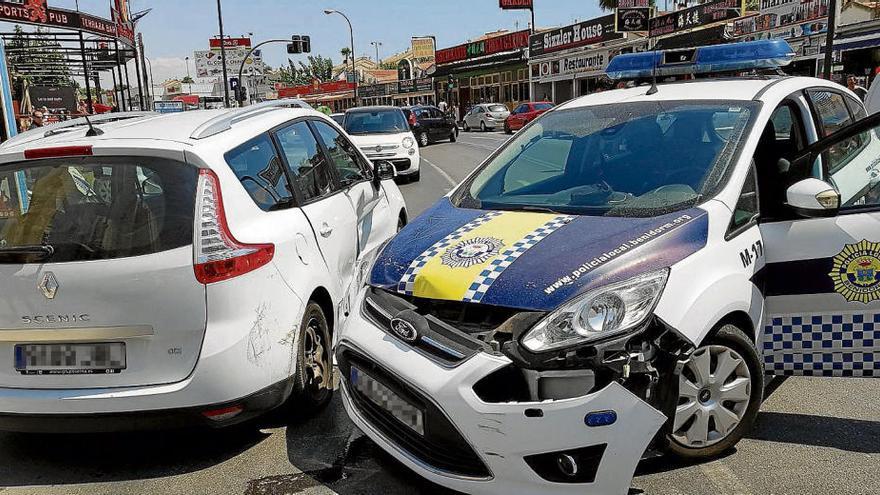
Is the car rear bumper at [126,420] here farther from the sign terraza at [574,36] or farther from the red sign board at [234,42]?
the red sign board at [234,42]

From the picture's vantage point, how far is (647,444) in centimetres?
258

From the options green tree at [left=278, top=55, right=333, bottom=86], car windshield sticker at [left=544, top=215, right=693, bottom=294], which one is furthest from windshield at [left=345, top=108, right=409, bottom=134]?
green tree at [left=278, top=55, right=333, bottom=86]

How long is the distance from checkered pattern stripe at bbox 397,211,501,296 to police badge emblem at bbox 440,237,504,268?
0.07m

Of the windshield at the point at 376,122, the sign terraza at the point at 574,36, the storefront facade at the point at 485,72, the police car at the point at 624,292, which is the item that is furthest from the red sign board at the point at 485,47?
the police car at the point at 624,292

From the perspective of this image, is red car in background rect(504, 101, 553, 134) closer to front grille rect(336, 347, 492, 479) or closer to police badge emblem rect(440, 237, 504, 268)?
police badge emblem rect(440, 237, 504, 268)

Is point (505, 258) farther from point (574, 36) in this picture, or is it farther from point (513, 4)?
point (513, 4)

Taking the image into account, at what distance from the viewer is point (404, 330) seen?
282 cm

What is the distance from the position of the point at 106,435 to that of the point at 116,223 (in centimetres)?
137

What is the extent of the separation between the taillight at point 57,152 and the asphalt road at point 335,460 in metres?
1.56

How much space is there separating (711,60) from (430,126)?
963 inches

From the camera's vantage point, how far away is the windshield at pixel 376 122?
1658cm

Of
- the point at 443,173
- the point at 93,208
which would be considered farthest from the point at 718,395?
the point at 443,173

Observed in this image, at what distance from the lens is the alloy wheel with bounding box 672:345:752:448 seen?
117 inches

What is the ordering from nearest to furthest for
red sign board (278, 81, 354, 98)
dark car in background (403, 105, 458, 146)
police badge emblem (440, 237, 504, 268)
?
1. police badge emblem (440, 237, 504, 268)
2. dark car in background (403, 105, 458, 146)
3. red sign board (278, 81, 354, 98)
